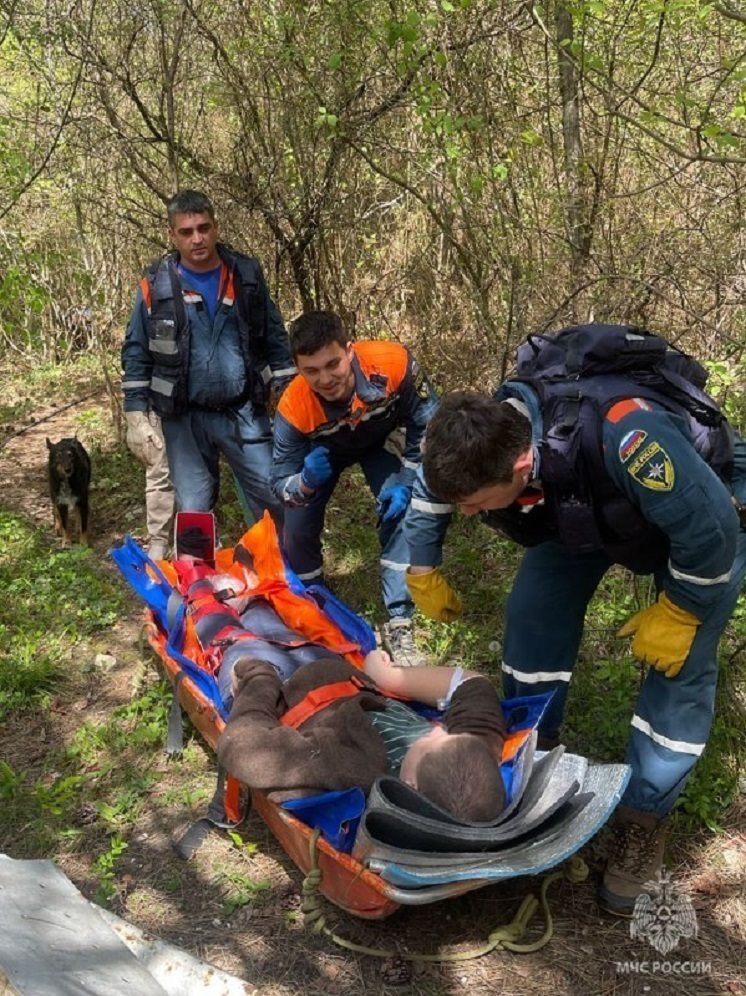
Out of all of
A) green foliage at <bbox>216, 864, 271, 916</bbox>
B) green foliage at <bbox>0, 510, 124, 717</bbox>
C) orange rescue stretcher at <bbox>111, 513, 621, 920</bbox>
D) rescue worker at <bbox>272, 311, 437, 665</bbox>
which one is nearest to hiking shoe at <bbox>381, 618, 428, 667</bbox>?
rescue worker at <bbox>272, 311, 437, 665</bbox>

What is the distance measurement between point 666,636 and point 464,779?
0.70 m

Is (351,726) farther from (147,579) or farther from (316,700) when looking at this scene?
(147,579)

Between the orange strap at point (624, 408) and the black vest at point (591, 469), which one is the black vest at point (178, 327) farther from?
the orange strap at point (624, 408)

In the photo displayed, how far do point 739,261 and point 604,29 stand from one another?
143cm

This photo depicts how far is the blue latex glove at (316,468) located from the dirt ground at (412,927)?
1.39 meters

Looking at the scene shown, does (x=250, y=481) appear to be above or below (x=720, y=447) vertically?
below

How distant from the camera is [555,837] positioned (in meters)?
2.35

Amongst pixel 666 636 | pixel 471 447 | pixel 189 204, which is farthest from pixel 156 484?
pixel 666 636

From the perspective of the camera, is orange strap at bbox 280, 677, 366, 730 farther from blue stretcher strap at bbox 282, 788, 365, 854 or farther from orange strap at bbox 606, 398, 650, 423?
orange strap at bbox 606, 398, 650, 423

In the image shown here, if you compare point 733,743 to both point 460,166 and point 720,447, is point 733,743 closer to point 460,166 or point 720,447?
point 720,447

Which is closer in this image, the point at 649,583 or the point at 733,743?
the point at 733,743

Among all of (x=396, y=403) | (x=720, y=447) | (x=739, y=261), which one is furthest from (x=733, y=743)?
(x=739, y=261)

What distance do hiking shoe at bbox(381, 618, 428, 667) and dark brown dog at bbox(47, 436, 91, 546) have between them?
2311 mm

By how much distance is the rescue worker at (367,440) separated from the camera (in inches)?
151
